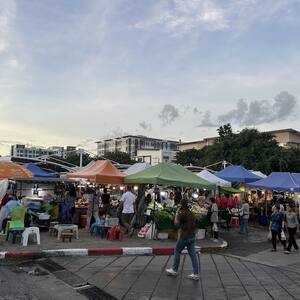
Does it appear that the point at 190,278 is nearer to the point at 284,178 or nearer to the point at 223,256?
the point at 223,256

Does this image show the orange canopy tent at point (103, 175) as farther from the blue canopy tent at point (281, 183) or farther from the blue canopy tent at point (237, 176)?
the blue canopy tent at point (237, 176)

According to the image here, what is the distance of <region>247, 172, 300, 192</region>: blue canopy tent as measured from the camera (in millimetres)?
22812

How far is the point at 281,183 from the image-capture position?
76.8 ft

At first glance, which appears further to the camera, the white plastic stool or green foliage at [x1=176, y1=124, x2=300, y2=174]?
green foliage at [x1=176, y1=124, x2=300, y2=174]

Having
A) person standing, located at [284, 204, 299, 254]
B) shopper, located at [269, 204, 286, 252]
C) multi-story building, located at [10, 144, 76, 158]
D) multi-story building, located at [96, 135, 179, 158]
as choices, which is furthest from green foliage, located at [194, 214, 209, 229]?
multi-story building, located at [96, 135, 179, 158]

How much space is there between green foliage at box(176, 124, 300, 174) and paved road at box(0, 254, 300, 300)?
41798mm

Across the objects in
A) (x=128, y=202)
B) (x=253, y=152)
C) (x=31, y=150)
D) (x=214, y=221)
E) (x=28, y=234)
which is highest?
(x=31, y=150)

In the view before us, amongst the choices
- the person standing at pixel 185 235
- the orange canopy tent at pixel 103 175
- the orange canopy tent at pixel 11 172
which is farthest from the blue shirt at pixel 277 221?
the orange canopy tent at pixel 11 172

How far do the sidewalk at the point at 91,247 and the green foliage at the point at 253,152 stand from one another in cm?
3857

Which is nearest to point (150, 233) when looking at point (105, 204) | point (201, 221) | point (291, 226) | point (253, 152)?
point (201, 221)

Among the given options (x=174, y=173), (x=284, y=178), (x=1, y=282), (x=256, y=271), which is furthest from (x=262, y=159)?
(x=1, y=282)

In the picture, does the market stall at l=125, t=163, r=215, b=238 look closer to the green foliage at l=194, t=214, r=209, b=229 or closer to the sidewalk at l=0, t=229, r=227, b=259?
the green foliage at l=194, t=214, r=209, b=229

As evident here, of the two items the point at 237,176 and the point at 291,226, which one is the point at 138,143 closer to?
the point at 237,176

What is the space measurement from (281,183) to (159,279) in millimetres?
15007
